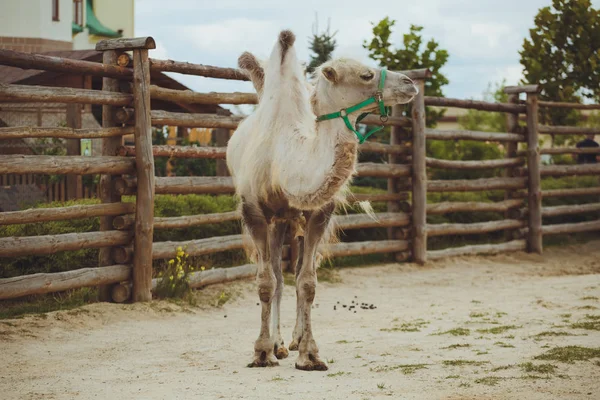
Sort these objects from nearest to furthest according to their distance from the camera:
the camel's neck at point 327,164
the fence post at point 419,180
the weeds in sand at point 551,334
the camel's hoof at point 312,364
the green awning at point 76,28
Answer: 1. the camel's neck at point 327,164
2. the camel's hoof at point 312,364
3. the weeds in sand at point 551,334
4. the fence post at point 419,180
5. the green awning at point 76,28

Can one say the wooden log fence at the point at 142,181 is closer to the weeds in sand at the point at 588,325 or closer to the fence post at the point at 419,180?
the fence post at the point at 419,180

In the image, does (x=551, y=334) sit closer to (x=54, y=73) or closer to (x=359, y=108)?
(x=359, y=108)

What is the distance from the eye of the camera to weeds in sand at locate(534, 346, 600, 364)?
19.1ft

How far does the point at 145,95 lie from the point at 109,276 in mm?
1815

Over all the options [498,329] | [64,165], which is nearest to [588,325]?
[498,329]

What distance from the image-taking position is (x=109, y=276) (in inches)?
331

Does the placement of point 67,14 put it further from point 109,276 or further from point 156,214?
point 109,276

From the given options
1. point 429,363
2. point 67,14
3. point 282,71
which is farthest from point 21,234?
point 67,14

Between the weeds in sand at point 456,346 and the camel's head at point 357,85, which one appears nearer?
the camel's head at point 357,85

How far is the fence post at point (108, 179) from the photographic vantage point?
8617mm

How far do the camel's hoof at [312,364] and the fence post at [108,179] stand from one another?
10.4 feet

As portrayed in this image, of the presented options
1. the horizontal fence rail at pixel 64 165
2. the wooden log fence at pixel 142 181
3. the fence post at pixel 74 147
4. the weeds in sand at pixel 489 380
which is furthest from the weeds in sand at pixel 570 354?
the fence post at pixel 74 147

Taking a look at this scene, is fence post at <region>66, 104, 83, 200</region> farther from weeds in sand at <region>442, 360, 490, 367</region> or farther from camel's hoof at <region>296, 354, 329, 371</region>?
weeds in sand at <region>442, 360, 490, 367</region>

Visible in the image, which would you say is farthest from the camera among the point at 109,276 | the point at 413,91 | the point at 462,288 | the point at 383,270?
the point at 383,270
